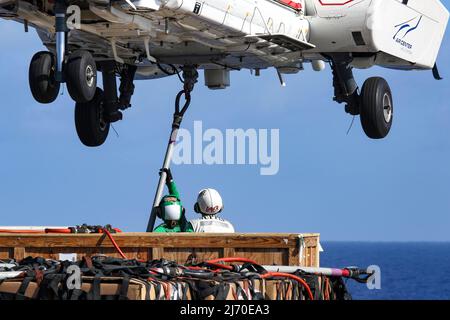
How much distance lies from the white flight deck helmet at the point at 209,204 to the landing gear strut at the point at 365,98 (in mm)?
6808

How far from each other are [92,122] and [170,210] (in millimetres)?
6126

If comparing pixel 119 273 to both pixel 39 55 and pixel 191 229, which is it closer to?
pixel 191 229

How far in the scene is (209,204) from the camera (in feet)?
68.3

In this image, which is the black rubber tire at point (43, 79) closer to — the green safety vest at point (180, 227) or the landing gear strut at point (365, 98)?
the green safety vest at point (180, 227)

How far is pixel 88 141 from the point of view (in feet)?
87.1

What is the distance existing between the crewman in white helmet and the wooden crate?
471cm

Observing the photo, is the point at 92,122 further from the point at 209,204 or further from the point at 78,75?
the point at 209,204

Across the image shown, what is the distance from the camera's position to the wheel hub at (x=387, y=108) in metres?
27.6

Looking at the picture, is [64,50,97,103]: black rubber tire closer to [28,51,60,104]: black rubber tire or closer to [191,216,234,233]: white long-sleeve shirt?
[28,51,60,104]: black rubber tire

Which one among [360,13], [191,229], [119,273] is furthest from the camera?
[360,13]

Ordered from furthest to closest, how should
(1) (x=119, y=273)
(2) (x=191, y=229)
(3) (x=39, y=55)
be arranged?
(3) (x=39, y=55), (2) (x=191, y=229), (1) (x=119, y=273)

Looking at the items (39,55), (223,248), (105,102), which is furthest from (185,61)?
(223,248)
